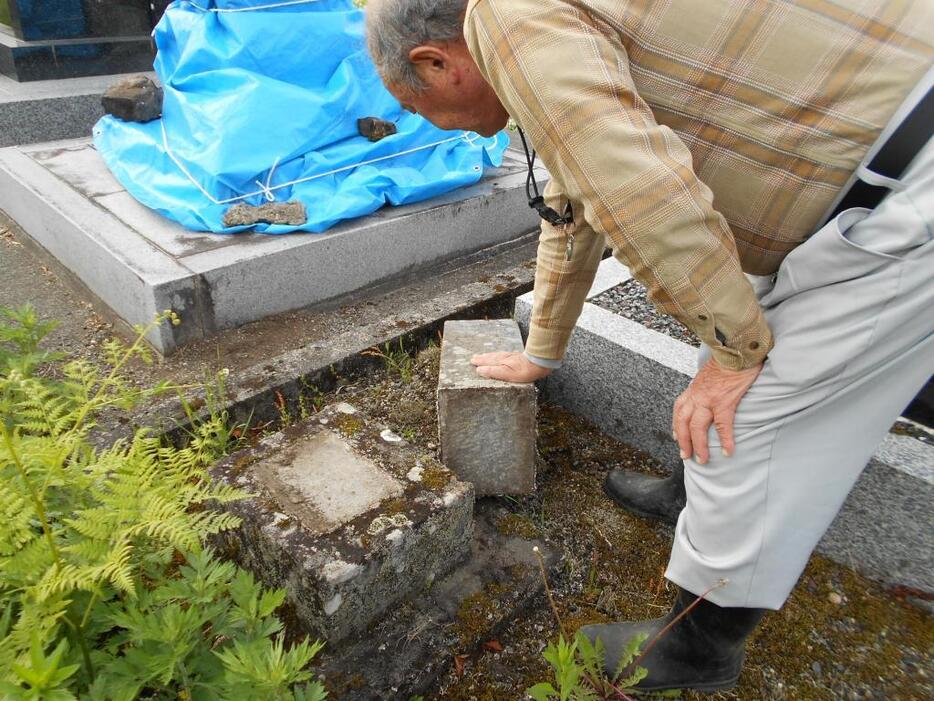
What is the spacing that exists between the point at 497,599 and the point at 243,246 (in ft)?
7.09

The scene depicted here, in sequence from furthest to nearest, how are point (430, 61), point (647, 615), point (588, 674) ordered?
point (647, 615)
point (588, 674)
point (430, 61)

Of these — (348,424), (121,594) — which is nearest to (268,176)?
(348,424)

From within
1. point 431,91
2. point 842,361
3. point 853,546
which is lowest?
point 853,546

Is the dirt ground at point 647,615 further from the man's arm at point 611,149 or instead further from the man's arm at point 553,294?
the man's arm at point 611,149

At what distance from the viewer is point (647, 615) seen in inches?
81.4

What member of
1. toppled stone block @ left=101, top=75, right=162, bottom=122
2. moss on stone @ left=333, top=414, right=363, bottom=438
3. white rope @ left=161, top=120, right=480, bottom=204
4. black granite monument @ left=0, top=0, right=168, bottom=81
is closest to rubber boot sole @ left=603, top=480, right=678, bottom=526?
moss on stone @ left=333, top=414, right=363, bottom=438

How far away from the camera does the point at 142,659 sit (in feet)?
4.36

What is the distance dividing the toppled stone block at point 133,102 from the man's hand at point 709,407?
13.0ft

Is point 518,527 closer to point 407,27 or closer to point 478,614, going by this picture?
point 478,614

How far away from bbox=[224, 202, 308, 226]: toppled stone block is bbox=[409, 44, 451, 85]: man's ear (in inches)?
84.4

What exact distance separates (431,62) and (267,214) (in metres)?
2.24

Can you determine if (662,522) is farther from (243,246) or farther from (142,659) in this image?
(243,246)

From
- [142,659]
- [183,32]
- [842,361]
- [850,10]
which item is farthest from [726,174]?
[183,32]

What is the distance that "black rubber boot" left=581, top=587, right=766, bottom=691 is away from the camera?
169cm
